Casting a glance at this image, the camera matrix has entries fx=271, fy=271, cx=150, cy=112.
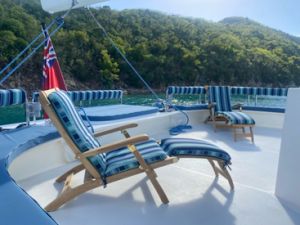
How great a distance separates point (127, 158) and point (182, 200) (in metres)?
0.51

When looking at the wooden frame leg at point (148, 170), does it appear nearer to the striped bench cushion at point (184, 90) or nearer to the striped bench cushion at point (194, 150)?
the striped bench cushion at point (194, 150)

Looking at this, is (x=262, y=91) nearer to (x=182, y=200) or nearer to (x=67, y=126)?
(x=182, y=200)

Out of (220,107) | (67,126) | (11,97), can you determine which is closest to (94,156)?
(67,126)

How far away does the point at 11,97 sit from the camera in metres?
2.23

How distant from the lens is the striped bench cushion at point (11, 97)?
7.08 ft

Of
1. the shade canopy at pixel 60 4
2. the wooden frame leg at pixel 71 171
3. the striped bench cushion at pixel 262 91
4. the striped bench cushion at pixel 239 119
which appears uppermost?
the shade canopy at pixel 60 4

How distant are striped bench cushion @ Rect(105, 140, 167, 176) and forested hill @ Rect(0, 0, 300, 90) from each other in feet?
78.7

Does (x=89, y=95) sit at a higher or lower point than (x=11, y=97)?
lower

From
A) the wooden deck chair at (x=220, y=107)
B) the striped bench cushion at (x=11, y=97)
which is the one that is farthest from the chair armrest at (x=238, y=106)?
the striped bench cushion at (x=11, y=97)

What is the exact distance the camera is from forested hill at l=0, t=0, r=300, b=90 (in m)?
25.4

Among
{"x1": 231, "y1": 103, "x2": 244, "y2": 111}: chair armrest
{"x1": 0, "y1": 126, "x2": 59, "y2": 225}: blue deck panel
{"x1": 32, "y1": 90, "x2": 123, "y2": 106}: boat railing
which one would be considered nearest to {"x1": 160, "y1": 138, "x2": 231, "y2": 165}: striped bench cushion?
{"x1": 0, "y1": 126, "x2": 59, "y2": 225}: blue deck panel

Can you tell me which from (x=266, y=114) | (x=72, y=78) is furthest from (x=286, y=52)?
(x=266, y=114)

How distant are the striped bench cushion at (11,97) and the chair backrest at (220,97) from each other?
3201 millimetres

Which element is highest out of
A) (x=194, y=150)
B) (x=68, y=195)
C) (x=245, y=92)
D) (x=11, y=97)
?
(x=11, y=97)
